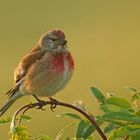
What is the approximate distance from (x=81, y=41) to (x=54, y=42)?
1501 cm

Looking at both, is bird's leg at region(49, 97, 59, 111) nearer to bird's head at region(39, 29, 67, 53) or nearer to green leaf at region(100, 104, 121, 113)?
green leaf at region(100, 104, 121, 113)

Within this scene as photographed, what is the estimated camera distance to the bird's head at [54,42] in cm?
584

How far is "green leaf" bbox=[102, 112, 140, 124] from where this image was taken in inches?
105

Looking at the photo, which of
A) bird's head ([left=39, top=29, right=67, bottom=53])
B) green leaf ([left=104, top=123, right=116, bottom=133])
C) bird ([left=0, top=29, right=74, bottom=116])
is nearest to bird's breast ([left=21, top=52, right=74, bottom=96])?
bird ([left=0, top=29, right=74, bottom=116])

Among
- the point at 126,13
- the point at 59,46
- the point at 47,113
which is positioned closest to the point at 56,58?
the point at 59,46

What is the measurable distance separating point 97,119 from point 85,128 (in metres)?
0.15

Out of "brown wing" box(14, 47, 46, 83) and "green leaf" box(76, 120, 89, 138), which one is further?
"brown wing" box(14, 47, 46, 83)

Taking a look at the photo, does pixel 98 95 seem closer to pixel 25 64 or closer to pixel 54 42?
pixel 25 64

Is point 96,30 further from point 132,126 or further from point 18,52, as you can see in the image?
point 132,126

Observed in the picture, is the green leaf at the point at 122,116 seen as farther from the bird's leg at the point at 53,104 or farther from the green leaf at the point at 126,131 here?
the bird's leg at the point at 53,104

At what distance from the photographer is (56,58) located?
5.81 m

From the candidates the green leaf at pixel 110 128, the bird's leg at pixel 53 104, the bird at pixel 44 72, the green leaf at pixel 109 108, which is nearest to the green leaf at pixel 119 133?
the green leaf at pixel 109 108

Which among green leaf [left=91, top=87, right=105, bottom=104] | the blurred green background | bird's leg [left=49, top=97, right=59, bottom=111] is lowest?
the blurred green background

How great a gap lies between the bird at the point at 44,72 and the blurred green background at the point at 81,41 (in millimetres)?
6581
